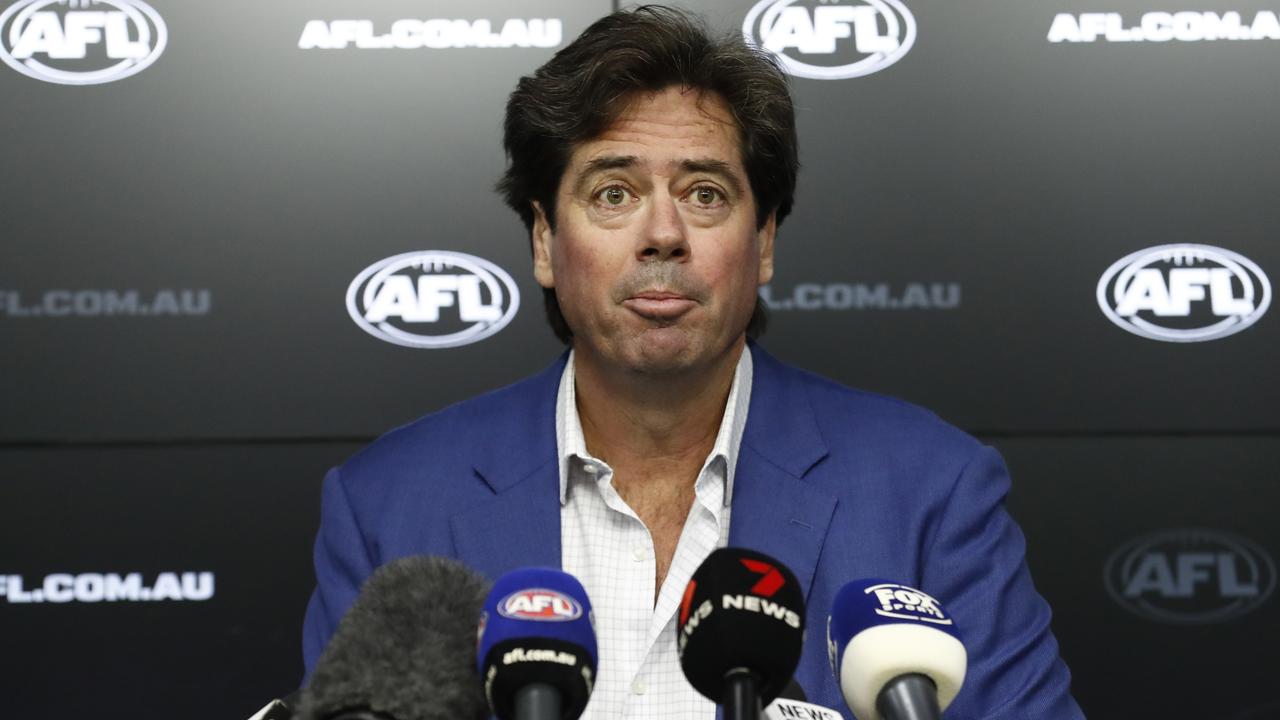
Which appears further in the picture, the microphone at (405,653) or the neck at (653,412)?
the neck at (653,412)

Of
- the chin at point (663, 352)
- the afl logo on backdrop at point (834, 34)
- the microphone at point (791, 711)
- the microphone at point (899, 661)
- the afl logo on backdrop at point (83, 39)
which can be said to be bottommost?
the microphone at point (791, 711)

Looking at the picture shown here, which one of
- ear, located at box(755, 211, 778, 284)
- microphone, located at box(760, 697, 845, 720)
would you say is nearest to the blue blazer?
ear, located at box(755, 211, 778, 284)

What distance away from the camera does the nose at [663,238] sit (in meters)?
1.99

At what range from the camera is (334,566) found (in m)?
2.07

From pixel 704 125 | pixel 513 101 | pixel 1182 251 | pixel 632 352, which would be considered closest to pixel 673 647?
pixel 632 352

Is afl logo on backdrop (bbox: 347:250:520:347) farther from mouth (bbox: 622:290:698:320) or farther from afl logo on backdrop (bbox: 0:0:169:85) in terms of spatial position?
mouth (bbox: 622:290:698:320)

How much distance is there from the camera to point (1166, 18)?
291 cm

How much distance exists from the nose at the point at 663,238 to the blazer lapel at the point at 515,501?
326 millimetres

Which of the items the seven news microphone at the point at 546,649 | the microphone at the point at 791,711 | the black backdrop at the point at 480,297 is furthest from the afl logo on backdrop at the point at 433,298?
the seven news microphone at the point at 546,649

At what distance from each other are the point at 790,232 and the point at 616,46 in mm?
834

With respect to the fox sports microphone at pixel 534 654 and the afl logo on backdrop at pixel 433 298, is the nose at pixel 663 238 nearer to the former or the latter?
the afl logo on backdrop at pixel 433 298

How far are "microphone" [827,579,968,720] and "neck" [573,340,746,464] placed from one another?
0.99 m

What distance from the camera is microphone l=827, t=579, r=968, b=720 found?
1072mm

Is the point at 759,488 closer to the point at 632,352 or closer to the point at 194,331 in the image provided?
the point at 632,352
